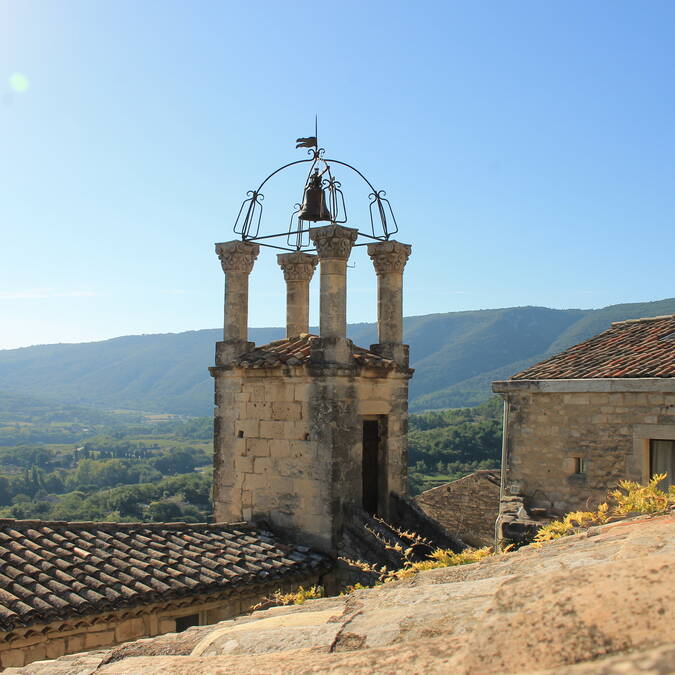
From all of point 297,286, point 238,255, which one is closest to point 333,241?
point 238,255

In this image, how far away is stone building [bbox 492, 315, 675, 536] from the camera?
430 inches

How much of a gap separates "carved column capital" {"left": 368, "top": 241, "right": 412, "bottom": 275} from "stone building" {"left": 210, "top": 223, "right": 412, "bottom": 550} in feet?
0.06

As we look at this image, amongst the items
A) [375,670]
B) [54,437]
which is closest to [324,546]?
[375,670]

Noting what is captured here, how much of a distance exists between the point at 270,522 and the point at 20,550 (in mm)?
3897

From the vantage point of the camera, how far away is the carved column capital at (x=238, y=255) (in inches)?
484

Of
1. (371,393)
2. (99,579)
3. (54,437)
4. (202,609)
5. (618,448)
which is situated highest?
(371,393)

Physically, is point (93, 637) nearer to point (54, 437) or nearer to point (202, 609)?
point (202, 609)

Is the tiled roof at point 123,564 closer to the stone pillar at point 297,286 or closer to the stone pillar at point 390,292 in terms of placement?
the stone pillar at point 390,292

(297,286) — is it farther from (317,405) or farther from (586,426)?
(586,426)

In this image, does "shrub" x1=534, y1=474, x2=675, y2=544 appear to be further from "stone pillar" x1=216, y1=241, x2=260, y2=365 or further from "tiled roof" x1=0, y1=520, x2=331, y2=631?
"stone pillar" x1=216, y1=241, x2=260, y2=365

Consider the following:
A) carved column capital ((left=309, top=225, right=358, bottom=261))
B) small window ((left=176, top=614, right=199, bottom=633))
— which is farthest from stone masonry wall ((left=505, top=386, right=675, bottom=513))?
small window ((left=176, top=614, right=199, bottom=633))

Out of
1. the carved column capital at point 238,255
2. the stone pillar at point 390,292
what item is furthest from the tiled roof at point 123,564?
the carved column capital at point 238,255

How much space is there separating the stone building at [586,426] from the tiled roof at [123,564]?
3900mm

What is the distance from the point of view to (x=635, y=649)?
1562 mm
